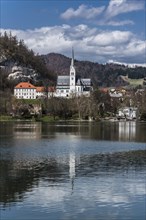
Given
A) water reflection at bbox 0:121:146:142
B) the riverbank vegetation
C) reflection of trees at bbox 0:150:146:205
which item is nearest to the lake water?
reflection of trees at bbox 0:150:146:205

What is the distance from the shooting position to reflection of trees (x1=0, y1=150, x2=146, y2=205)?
96.8 ft

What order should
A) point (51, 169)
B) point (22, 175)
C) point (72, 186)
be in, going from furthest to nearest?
point (51, 169) < point (22, 175) < point (72, 186)

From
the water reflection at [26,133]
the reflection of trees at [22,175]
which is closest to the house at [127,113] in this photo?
the water reflection at [26,133]

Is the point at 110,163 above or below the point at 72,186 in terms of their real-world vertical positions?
above

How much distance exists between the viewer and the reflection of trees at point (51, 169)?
96.8 feet

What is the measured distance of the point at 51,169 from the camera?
1473 inches

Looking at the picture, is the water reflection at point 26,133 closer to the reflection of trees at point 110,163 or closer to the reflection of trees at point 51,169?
the reflection of trees at point 110,163

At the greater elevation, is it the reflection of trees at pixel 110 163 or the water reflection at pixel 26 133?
the water reflection at pixel 26 133

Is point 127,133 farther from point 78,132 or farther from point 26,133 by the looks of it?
point 26,133

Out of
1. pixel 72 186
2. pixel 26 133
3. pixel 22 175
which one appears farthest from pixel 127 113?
pixel 72 186

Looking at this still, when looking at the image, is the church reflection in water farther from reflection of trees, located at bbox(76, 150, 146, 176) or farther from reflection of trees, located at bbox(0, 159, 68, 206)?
reflection of trees, located at bbox(0, 159, 68, 206)

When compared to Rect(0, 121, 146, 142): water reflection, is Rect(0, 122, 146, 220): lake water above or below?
below

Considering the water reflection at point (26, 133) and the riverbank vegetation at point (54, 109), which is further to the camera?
the riverbank vegetation at point (54, 109)

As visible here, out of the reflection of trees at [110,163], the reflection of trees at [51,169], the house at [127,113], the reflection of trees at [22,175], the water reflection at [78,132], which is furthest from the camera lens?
the house at [127,113]
